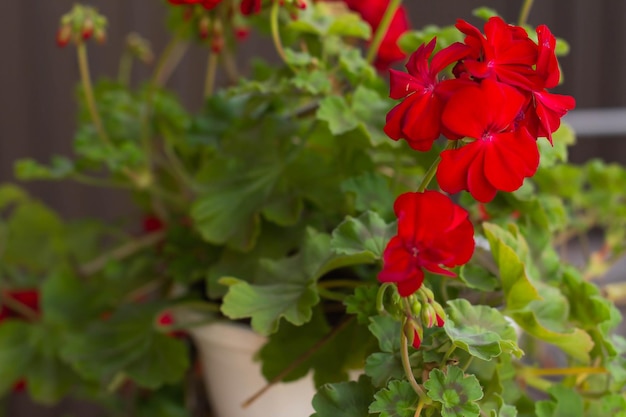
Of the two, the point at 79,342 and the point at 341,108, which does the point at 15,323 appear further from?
the point at 341,108

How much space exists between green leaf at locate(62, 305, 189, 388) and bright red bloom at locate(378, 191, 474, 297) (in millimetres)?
365

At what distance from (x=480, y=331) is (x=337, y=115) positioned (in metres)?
0.22

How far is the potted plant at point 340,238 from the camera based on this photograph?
1.27ft

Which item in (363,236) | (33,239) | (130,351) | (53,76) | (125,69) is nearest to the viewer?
(363,236)

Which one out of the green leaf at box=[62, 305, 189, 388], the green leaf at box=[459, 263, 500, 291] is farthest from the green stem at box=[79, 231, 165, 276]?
the green leaf at box=[459, 263, 500, 291]

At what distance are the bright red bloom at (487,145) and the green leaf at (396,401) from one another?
0.37ft

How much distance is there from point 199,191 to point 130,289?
203 millimetres

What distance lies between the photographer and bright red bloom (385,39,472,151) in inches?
14.8

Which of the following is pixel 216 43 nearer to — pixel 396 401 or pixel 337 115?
pixel 337 115

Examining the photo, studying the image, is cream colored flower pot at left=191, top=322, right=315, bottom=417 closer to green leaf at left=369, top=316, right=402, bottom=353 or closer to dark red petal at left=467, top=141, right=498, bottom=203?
green leaf at left=369, top=316, right=402, bottom=353

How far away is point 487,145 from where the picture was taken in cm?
38

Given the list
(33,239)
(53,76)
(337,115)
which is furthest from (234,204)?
(53,76)

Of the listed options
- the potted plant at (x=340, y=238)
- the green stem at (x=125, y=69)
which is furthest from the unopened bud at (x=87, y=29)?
the green stem at (x=125, y=69)

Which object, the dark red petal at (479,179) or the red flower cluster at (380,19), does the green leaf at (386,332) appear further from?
the red flower cluster at (380,19)
